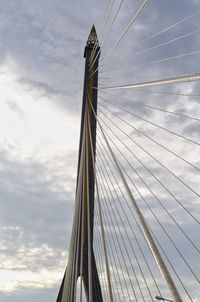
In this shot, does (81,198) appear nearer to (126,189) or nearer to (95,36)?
(126,189)

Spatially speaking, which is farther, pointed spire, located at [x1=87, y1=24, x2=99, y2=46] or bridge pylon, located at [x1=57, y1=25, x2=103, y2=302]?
pointed spire, located at [x1=87, y1=24, x2=99, y2=46]

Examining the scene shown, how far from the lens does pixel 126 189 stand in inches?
275

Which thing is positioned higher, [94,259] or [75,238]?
[94,259]

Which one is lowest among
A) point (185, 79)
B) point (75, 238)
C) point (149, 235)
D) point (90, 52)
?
point (149, 235)

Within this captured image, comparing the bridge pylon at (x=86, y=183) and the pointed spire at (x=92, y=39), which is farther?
the pointed spire at (x=92, y=39)

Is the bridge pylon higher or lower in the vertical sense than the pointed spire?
lower

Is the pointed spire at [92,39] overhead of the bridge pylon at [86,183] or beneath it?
overhead

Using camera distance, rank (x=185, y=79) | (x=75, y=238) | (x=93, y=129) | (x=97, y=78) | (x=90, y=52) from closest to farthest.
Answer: (x=185, y=79) → (x=75, y=238) → (x=93, y=129) → (x=97, y=78) → (x=90, y=52)

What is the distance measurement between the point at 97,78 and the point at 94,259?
6904 mm

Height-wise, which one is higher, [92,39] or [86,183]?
[92,39]

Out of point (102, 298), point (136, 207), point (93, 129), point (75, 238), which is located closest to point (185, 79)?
point (136, 207)

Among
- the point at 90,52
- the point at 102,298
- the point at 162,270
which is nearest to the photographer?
the point at 162,270

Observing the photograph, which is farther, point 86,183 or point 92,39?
point 92,39

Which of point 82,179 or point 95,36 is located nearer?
point 82,179
